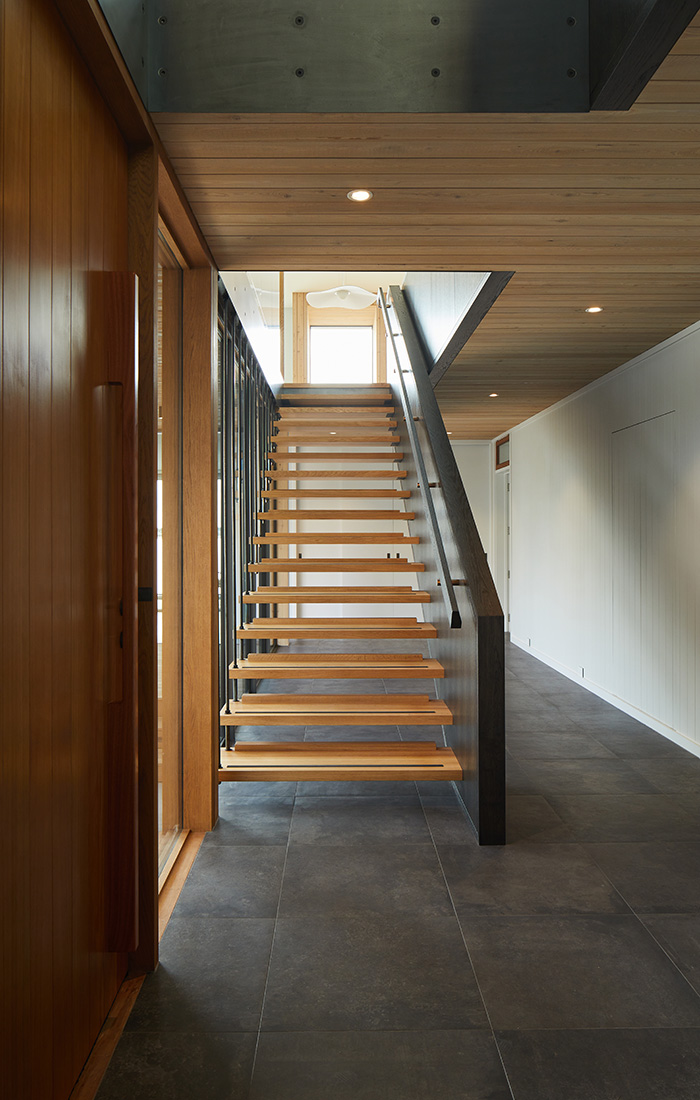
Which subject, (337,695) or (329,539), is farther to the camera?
(329,539)

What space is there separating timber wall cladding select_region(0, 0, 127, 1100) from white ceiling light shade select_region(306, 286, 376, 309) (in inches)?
275

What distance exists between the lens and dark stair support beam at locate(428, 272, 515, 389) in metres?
3.72

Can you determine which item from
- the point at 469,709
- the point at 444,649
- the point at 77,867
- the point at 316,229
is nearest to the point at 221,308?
the point at 316,229

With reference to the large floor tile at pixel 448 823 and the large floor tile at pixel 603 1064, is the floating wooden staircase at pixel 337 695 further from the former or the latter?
the large floor tile at pixel 603 1064

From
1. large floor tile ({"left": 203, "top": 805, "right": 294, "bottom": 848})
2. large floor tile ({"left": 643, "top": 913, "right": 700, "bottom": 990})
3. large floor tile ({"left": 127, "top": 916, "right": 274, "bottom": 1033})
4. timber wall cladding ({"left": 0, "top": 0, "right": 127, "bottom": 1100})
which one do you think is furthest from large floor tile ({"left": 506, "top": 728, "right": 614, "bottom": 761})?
timber wall cladding ({"left": 0, "top": 0, "right": 127, "bottom": 1100})

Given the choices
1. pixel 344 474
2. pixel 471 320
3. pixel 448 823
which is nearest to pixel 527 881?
pixel 448 823

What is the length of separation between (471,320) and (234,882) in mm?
3168

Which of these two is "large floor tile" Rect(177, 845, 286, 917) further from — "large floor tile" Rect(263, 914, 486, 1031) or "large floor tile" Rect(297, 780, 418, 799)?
"large floor tile" Rect(297, 780, 418, 799)

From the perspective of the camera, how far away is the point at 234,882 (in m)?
2.83

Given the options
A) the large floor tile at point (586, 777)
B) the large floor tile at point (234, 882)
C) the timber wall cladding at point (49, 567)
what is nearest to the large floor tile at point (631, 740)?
the large floor tile at point (586, 777)

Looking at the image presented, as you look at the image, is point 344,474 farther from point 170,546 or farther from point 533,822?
point 533,822

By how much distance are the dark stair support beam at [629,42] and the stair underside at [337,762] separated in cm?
267

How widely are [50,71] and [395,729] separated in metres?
4.09

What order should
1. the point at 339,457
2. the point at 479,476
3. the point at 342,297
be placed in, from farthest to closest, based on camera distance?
1. the point at 479,476
2. the point at 342,297
3. the point at 339,457
